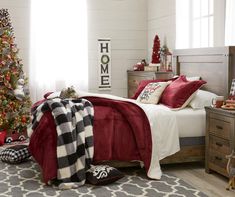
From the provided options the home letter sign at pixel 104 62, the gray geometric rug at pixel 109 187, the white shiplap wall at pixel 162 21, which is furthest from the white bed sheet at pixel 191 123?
the home letter sign at pixel 104 62

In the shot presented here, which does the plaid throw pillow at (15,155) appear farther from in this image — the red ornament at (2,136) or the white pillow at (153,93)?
the white pillow at (153,93)

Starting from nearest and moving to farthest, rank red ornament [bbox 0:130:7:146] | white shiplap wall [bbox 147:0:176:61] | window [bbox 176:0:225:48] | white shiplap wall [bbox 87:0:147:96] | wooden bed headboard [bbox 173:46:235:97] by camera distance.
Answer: wooden bed headboard [bbox 173:46:235:97], window [bbox 176:0:225:48], red ornament [bbox 0:130:7:146], white shiplap wall [bbox 147:0:176:61], white shiplap wall [bbox 87:0:147:96]

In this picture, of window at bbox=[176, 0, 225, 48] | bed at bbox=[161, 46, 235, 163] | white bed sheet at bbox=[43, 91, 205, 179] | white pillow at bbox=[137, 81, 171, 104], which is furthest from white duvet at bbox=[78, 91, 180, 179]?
window at bbox=[176, 0, 225, 48]

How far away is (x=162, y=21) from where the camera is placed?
6.52 metres

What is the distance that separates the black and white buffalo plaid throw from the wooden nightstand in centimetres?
119

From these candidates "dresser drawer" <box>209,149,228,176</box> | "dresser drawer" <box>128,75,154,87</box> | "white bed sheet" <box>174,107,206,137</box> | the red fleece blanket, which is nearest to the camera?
"dresser drawer" <box>209,149,228,176</box>

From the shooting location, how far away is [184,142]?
414 cm

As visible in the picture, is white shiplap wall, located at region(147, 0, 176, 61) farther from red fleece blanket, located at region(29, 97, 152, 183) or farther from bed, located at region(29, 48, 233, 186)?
red fleece blanket, located at region(29, 97, 152, 183)

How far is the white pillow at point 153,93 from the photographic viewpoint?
469cm

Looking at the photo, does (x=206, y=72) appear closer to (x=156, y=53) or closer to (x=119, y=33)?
(x=156, y=53)

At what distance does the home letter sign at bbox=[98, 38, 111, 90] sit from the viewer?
7.09m

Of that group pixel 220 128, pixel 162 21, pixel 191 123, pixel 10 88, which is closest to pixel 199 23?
pixel 162 21

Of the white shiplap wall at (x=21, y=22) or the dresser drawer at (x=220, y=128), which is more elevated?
the white shiplap wall at (x=21, y=22)

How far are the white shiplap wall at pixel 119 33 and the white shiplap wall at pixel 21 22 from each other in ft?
3.61
